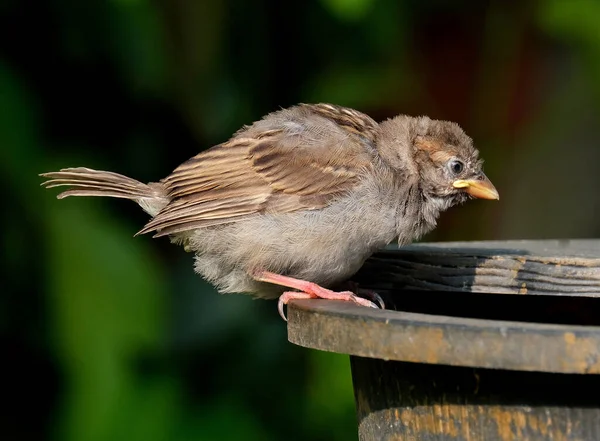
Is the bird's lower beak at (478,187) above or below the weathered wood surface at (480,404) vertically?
above

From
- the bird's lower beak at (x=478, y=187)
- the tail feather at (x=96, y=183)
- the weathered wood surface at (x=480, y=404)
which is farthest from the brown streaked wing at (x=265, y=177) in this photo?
the weathered wood surface at (x=480, y=404)

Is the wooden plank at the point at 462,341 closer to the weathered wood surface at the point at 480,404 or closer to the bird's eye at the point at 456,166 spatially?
the weathered wood surface at the point at 480,404

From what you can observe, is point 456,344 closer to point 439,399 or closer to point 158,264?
point 439,399

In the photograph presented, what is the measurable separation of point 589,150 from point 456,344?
405cm

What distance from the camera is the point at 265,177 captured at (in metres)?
3.71

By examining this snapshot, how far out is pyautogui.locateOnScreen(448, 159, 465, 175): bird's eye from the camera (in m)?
3.88

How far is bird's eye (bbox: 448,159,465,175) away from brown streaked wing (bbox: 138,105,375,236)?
12.5 inches

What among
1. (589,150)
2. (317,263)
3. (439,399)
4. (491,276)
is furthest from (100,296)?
(589,150)

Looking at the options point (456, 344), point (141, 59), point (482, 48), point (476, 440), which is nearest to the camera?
point (456, 344)

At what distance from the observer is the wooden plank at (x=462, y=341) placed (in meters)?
1.99

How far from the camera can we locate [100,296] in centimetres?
386

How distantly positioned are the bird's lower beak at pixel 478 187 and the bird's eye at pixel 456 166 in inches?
1.5

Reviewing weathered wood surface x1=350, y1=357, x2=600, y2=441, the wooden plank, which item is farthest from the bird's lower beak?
the wooden plank

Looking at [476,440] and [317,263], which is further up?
[317,263]
